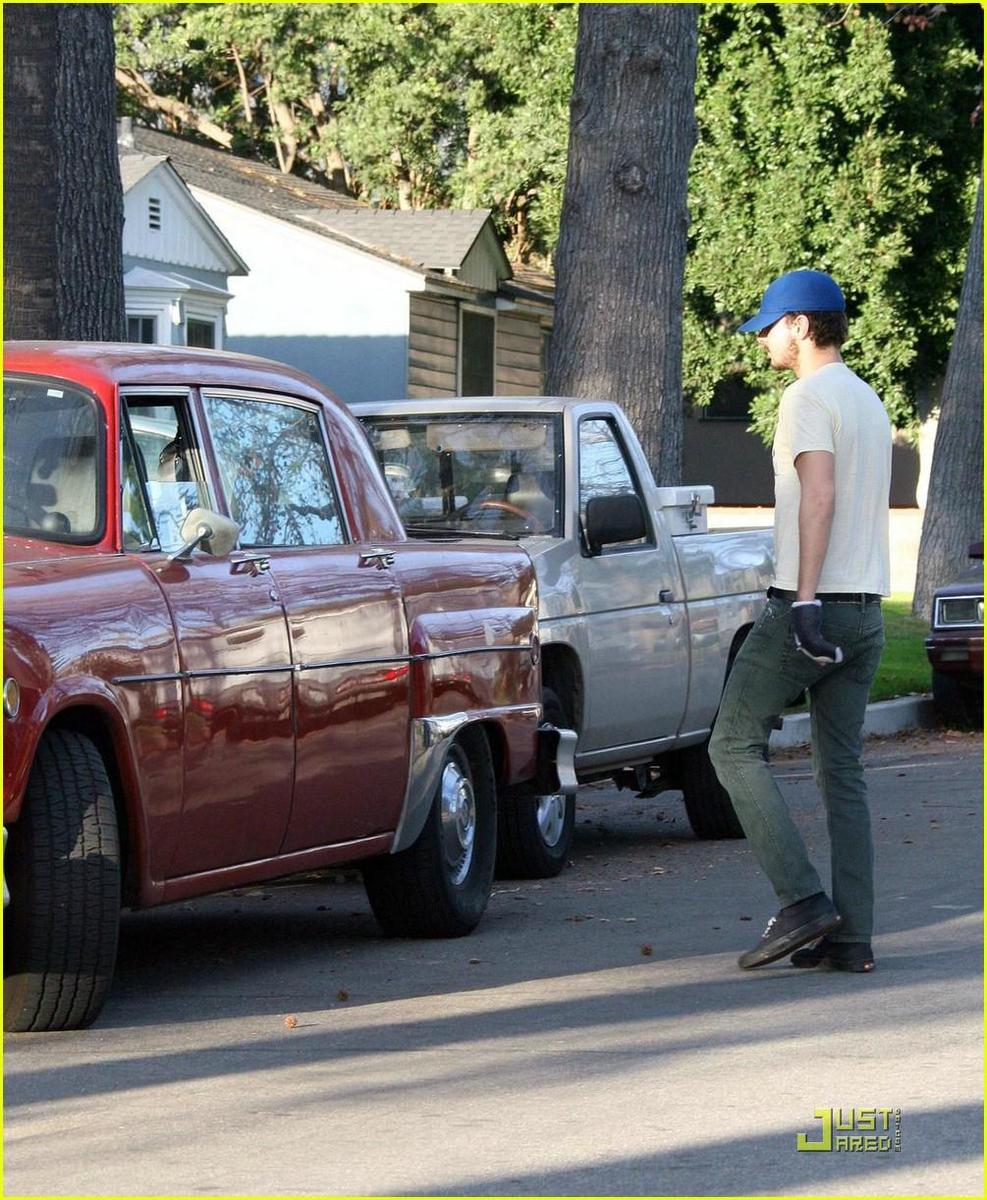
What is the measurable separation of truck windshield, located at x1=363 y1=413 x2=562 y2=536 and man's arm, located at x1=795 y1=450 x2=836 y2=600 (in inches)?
114

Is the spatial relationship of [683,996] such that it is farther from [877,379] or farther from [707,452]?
[707,452]

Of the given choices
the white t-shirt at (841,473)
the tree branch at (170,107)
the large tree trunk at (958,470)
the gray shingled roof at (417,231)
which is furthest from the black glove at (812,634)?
the tree branch at (170,107)

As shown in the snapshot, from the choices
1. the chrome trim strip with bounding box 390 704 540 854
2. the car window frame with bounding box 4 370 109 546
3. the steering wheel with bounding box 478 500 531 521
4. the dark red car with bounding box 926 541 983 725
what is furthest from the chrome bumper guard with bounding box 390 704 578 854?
the dark red car with bounding box 926 541 983 725

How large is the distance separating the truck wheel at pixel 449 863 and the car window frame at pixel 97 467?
176cm

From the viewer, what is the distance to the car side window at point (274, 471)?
23.7 ft

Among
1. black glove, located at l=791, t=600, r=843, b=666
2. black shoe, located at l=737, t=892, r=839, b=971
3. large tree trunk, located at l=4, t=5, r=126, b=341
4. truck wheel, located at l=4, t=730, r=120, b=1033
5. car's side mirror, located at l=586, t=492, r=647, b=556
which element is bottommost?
black shoe, located at l=737, t=892, r=839, b=971

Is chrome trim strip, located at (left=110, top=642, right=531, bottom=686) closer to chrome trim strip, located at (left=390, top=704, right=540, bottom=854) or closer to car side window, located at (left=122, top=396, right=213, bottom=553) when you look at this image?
chrome trim strip, located at (left=390, top=704, right=540, bottom=854)

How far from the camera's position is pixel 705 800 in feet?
36.3

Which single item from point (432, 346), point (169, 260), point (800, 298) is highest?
point (169, 260)

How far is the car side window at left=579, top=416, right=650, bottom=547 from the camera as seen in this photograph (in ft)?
33.6

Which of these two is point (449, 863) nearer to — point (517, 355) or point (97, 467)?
point (97, 467)

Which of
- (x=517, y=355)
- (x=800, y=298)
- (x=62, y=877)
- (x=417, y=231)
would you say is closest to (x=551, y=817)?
(x=800, y=298)

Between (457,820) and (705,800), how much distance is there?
3180 millimetres

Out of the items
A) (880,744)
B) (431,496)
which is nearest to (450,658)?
(431,496)
